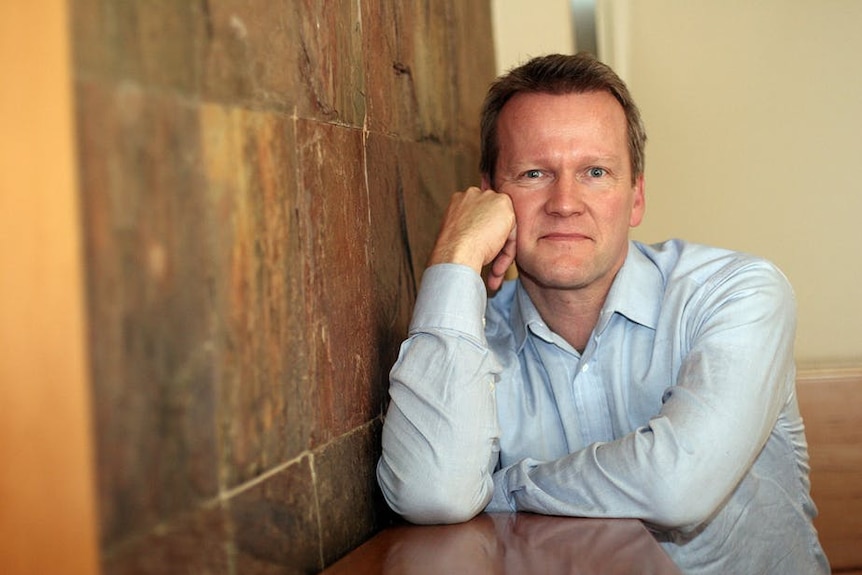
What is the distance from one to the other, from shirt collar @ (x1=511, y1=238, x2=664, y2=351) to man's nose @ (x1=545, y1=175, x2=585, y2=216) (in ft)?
0.62

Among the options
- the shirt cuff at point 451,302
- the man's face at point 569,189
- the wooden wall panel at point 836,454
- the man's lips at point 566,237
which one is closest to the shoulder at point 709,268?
the man's face at point 569,189

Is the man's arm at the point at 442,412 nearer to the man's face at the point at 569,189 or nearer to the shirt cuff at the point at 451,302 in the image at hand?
the shirt cuff at the point at 451,302

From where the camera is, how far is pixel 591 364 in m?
2.13

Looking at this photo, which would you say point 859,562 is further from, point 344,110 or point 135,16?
point 135,16

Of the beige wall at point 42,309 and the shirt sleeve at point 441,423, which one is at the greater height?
the beige wall at point 42,309

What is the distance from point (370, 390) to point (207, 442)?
727 millimetres

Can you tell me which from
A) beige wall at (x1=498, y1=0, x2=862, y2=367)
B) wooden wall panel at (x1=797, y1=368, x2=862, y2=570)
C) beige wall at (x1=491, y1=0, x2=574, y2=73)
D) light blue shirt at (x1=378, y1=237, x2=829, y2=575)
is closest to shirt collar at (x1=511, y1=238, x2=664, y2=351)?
light blue shirt at (x1=378, y1=237, x2=829, y2=575)

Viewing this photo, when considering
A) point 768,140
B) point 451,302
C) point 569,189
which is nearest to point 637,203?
point 569,189

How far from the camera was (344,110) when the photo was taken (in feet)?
5.67

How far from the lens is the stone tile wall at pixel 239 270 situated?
94 centimetres

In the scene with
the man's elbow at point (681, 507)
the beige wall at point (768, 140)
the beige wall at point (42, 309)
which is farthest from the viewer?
the beige wall at point (768, 140)

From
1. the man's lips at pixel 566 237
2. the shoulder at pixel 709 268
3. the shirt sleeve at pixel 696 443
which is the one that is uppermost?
the man's lips at pixel 566 237

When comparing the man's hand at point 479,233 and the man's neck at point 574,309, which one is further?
the man's neck at point 574,309

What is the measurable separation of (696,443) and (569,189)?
0.66 metres
